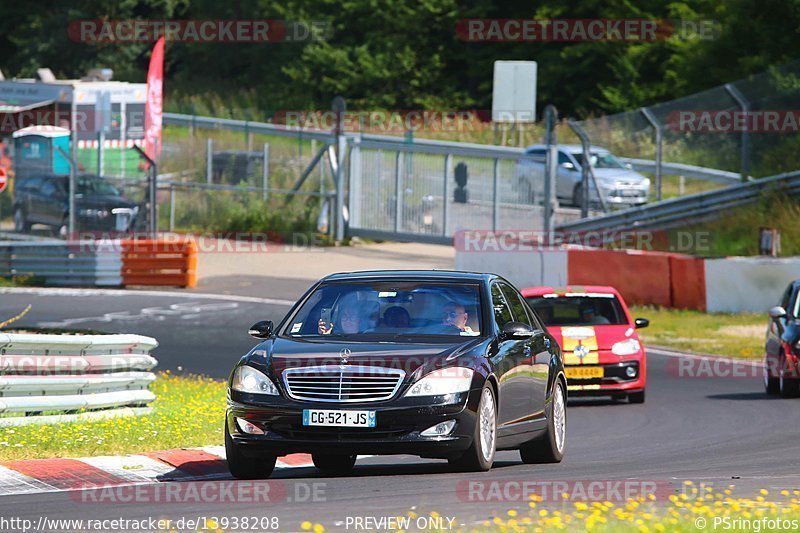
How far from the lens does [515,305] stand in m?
12.7

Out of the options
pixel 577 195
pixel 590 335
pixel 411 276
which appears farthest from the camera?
pixel 577 195

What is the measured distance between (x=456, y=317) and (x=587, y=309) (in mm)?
7930

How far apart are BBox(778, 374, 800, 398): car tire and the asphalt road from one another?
0.23 meters

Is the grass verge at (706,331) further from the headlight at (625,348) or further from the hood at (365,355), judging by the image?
the hood at (365,355)

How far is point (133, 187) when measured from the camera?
3594cm

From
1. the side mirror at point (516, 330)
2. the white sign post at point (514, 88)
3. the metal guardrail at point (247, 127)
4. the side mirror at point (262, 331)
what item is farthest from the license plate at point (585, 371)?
the metal guardrail at point (247, 127)

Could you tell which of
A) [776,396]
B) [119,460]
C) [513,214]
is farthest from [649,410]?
[513,214]

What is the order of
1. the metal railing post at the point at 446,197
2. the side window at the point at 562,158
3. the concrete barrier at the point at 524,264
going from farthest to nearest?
the side window at the point at 562,158
the metal railing post at the point at 446,197
the concrete barrier at the point at 524,264

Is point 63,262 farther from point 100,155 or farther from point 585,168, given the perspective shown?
point 585,168

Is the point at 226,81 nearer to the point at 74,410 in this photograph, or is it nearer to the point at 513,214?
the point at 513,214

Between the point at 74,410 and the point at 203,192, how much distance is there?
27.1 m

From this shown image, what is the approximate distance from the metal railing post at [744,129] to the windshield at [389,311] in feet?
66.5

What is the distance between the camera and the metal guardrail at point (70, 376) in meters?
13.2

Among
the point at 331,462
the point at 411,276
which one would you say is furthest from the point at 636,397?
the point at 331,462
